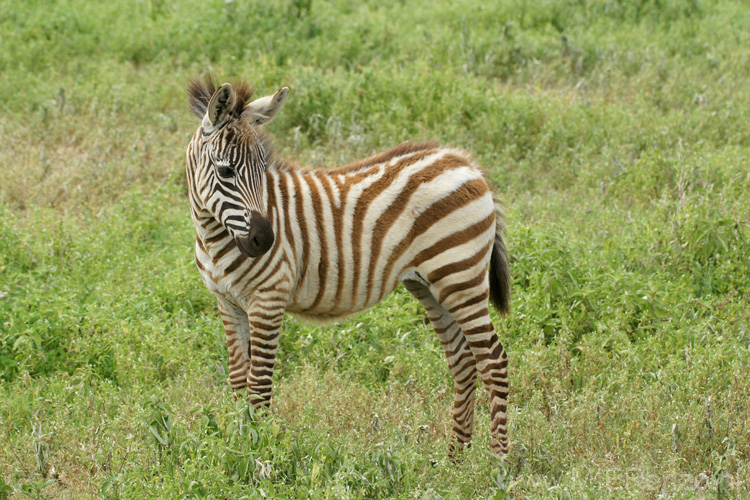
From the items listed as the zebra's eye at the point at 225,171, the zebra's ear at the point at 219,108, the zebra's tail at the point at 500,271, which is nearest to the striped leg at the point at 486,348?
the zebra's tail at the point at 500,271

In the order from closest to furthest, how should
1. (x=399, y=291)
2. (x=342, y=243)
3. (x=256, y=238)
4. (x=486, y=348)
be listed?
1. (x=256, y=238)
2. (x=342, y=243)
3. (x=486, y=348)
4. (x=399, y=291)

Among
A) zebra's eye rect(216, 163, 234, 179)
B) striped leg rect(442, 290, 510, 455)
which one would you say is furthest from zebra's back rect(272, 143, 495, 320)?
zebra's eye rect(216, 163, 234, 179)

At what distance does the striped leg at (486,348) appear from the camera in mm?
5082

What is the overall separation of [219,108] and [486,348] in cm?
235

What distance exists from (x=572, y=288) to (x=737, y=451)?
2.20 m

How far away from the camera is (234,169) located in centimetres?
452

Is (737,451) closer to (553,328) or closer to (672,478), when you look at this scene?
(672,478)

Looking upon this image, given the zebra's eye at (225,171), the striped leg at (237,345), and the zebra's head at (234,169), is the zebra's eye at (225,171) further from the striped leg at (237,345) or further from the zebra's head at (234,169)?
the striped leg at (237,345)

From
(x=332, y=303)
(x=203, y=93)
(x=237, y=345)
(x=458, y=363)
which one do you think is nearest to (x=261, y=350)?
(x=237, y=345)

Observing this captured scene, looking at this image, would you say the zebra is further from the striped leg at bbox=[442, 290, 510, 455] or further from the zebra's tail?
the zebra's tail

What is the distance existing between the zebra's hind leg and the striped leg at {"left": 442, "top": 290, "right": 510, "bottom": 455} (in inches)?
9.6

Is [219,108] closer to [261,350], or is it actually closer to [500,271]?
[261,350]

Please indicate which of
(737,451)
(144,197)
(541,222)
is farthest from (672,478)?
(144,197)

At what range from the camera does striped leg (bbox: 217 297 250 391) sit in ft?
16.6
